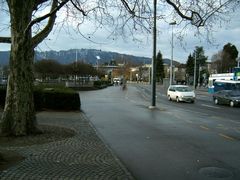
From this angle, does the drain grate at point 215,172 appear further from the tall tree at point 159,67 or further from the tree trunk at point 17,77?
the tall tree at point 159,67

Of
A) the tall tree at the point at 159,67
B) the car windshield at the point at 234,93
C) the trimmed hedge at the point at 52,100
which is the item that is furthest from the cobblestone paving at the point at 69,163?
the tall tree at the point at 159,67

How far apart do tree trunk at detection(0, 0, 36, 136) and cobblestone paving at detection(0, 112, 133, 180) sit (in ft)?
5.35

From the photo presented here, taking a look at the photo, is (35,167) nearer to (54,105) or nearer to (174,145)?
(174,145)

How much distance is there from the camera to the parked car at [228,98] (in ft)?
121

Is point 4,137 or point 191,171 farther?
point 4,137

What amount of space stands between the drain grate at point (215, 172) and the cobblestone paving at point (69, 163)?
154cm

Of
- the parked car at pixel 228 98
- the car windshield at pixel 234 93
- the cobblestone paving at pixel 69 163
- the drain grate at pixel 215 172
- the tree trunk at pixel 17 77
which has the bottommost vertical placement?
the parked car at pixel 228 98

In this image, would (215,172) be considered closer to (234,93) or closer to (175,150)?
(175,150)

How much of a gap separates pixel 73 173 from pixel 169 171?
1925 mm

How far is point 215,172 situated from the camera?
891 cm

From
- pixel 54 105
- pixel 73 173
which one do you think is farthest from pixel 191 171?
pixel 54 105

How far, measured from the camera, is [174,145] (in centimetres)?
1251

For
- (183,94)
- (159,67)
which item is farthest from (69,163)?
(159,67)

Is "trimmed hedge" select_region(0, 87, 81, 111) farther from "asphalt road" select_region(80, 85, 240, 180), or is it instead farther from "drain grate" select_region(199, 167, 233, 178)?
"drain grate" select_region(199, 167, 233, 178)
